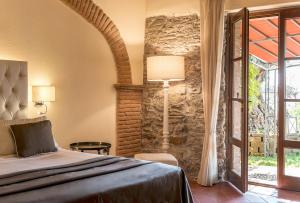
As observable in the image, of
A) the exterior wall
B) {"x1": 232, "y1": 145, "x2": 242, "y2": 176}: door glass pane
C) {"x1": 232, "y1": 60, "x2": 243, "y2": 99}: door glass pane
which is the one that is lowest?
{"x1": 232, "y1": 145, "x2": 242, "y2": 176}: door glass pane

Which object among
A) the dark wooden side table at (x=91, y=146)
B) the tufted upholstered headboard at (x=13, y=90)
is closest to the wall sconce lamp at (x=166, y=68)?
the dark wooden side table at (x=91, y=146)

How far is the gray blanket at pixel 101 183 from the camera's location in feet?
7.27

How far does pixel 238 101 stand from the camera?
476 centimetres

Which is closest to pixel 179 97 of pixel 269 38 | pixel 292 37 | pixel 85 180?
pixel 292 37

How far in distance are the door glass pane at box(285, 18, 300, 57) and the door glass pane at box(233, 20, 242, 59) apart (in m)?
0.60

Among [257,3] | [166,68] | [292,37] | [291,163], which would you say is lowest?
[291,163]

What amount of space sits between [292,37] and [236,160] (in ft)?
6.04

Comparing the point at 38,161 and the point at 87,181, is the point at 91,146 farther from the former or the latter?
the point at 87,181

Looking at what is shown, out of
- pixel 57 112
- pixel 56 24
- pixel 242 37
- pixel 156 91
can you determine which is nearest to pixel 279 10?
pixel 242 37

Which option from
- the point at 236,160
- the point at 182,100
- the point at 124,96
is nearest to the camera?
the point at 236,160

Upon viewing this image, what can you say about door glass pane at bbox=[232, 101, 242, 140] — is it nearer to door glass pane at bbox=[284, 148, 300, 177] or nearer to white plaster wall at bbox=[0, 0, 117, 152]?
door glass pane at bbox=[284, 148, 300, 177]

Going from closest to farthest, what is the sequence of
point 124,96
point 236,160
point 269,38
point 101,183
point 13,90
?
1. point 101,183
2. point 13,90
3. point 236,160
4. point 124,96
5. point 269,38

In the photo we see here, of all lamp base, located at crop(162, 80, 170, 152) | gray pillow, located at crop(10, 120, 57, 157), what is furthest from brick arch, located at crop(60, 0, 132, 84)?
gray pillow, located at crop(10, 120, 57, 157)

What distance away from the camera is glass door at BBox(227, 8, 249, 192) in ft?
14.8
